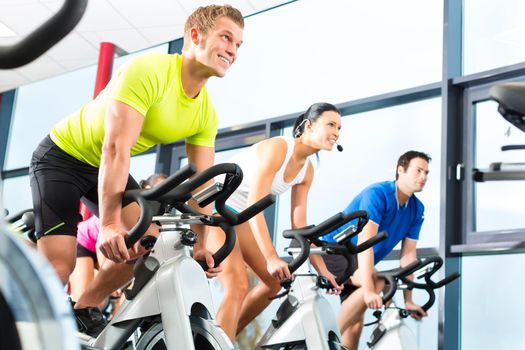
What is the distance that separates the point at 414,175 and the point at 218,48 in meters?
1.81

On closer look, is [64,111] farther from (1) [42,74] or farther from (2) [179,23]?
(2) [179,23]

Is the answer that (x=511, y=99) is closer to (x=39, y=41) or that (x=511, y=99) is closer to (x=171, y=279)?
(x=39, y=41)

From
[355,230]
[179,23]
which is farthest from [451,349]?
[179,23]

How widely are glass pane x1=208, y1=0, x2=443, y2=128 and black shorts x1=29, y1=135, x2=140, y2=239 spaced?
8.13ft

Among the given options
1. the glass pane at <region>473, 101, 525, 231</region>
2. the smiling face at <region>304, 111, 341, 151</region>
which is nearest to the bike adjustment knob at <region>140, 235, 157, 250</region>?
the smiling face at <region>304, 111, 341, 151</region>

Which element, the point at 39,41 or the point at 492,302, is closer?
the point at 39,41

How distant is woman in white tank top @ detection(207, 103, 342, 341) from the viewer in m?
2.31

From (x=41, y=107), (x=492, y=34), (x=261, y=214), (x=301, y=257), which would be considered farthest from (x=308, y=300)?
(x=41, y=107)

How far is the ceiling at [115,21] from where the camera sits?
15.9 ft

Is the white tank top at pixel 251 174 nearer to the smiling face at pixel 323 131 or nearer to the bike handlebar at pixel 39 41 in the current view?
the smiling face at pixel 323 131

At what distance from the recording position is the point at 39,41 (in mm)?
598

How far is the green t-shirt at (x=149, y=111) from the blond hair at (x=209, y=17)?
0.12 meters

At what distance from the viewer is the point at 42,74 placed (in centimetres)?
640

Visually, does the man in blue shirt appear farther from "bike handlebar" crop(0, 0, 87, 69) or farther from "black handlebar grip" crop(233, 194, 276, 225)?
"bike handlebar" crop(0, 0, 87, 69)
